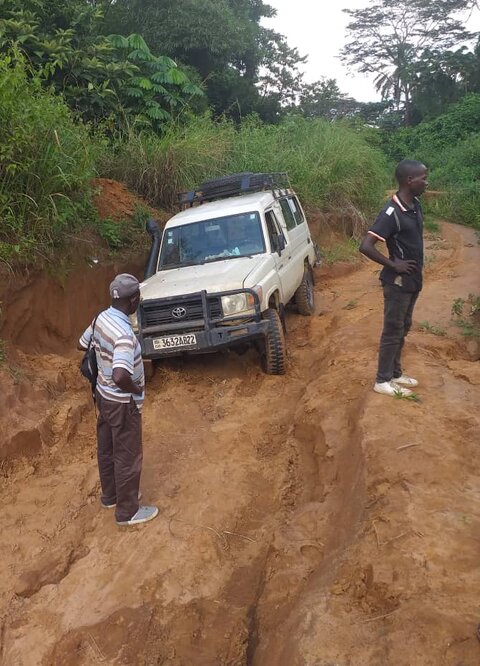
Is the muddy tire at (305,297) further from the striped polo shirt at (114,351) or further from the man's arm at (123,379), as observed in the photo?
the man's arm at (123,379)

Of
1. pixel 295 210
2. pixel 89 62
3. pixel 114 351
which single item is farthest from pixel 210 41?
pixel 114 351

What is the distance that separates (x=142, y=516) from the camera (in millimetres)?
3855

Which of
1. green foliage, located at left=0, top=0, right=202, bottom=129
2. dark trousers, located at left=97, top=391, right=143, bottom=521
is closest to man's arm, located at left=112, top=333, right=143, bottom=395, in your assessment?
dark trousers, located at left=97, top=391, right=143, bottom=521

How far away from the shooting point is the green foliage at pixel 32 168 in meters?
5.59

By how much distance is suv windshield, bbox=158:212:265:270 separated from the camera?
672cm

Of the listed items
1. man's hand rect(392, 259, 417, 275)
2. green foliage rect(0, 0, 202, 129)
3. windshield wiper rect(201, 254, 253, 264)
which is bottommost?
windshield wiper rect(201, 254, 253, 264)

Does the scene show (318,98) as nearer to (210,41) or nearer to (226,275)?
(210,41)

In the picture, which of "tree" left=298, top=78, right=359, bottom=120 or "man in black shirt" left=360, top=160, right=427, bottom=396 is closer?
"man in black shirt" left=360, top=160, right=427, bottom=396

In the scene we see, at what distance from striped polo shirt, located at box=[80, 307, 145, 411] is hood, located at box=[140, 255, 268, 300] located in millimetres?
2364

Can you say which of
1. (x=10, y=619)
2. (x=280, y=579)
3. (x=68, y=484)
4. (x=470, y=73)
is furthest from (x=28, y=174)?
(x=470, y=73)

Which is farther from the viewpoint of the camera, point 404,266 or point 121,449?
point 404,266

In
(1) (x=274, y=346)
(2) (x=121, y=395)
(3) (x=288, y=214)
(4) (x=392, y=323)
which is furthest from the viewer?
(3) (x=288, y=214)

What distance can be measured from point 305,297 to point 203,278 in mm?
2692

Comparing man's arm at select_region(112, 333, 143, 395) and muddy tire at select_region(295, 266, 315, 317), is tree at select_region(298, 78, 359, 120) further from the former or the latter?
man's arm at select_region(112, 333, 143, 395)
